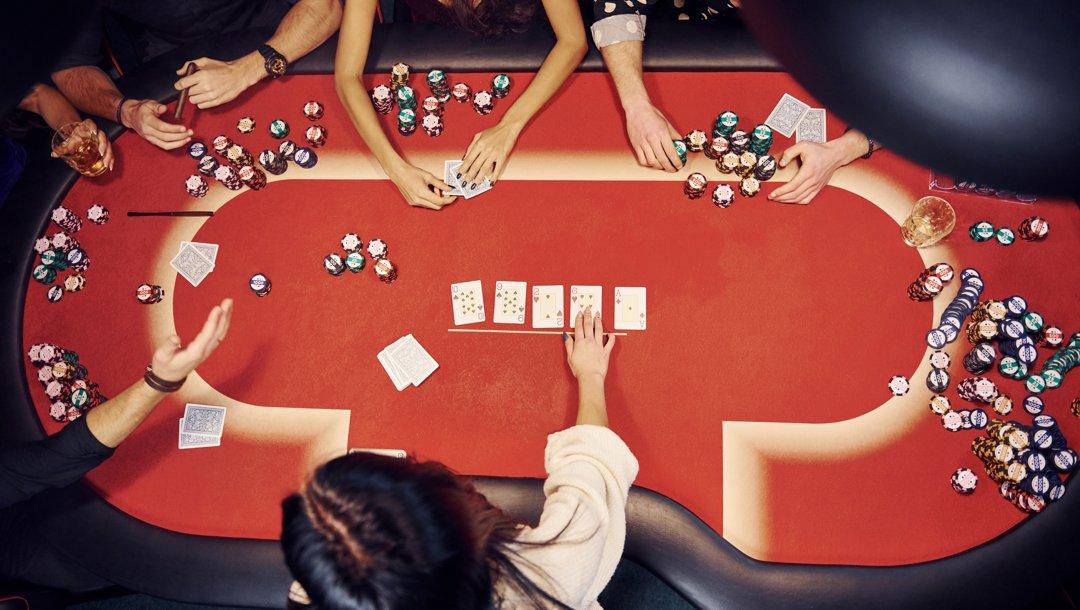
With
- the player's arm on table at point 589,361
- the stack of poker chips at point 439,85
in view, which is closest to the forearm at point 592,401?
the player's arm on table at point 589,361

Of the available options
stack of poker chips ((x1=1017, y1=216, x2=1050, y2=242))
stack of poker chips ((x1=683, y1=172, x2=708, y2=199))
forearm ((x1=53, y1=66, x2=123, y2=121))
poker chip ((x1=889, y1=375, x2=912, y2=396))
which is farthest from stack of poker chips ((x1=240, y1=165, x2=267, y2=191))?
stack of poker chips ((x1=1017, y1=216, x2=1050, y2=242))

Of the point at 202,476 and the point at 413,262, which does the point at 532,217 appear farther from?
the point at 202,476

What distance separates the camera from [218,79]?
241cm

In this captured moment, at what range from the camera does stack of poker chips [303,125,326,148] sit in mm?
2352

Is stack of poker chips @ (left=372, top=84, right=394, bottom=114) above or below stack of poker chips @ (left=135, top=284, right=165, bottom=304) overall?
above

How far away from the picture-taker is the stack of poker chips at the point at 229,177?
92.0 inches

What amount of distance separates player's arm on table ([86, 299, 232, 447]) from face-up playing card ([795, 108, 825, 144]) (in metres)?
2.00

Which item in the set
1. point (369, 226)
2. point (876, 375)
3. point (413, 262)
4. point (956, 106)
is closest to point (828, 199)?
point (876, 375)

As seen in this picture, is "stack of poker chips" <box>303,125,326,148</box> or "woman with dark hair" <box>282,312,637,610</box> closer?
"woman with dark hair" <box>282,312,637,610</box>

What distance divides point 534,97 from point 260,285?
1.17 m

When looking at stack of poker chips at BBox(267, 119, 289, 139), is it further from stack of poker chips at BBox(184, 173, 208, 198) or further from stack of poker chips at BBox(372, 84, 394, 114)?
stack of poker chips at BBox(372, 84, 394, 114)

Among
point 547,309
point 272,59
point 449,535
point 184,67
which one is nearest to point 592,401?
point 547,309

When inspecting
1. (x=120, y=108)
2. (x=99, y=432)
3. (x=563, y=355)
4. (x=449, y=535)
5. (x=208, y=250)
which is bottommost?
(x=449, y=535)

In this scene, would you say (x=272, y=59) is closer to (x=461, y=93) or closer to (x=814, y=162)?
(x=461, y=93)
